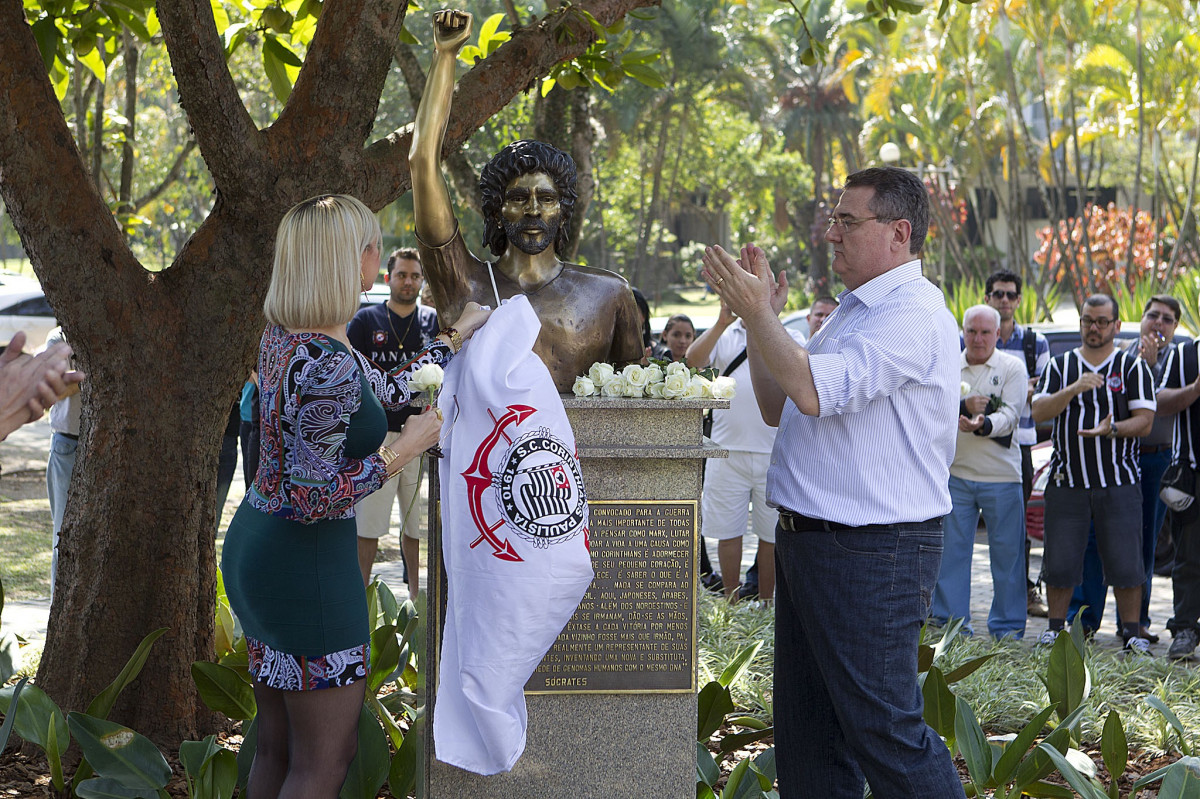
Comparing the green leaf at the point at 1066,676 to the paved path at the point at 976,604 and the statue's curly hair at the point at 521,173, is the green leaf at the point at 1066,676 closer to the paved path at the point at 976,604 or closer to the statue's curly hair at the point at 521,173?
the statue's curly hair at the point at 521,173

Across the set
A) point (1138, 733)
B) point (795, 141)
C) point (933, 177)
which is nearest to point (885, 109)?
point (933, 177)

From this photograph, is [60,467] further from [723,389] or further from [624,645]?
[723,389]

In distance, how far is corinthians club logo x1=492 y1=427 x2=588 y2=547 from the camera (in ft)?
10.9

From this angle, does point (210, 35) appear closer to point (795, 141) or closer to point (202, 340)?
point (202, 340)

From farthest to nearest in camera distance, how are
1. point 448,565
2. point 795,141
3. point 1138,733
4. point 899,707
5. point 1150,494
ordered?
point 795,141 < point 1150,494 < point 1138,733 < point 448,565 < point 899,707

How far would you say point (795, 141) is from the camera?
46.9 metres

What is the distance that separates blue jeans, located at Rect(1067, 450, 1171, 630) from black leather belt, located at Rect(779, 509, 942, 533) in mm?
4331

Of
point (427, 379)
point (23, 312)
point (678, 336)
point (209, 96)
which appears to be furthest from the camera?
point (23, 312)

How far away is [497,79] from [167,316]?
1.49 meters

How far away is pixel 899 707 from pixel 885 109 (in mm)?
25309

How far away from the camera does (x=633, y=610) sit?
3754 mm

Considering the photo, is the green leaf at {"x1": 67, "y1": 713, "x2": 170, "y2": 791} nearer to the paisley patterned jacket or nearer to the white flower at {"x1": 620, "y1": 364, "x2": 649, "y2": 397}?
the paisley patterned jacket

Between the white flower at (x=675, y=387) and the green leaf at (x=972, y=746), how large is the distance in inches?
57.0

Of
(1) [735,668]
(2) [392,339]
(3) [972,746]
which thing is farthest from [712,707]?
(2) [392,339]
